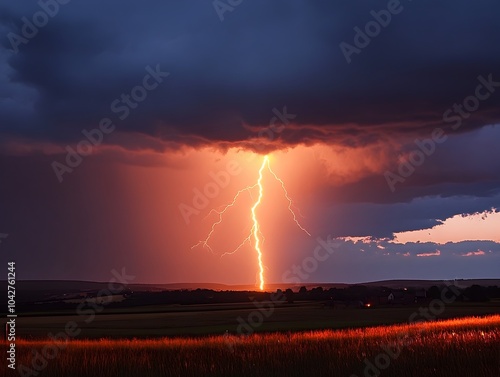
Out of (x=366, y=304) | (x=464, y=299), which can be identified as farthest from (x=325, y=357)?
(x=464, y=299)

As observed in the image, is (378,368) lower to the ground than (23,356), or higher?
lower

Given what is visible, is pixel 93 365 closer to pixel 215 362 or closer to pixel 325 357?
pixel 215 362

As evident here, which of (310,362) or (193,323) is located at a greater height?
(193,323)

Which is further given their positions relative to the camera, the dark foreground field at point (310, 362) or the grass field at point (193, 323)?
the grass field at point (193, 323)

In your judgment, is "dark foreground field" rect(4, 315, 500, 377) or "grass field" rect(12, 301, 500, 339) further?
"grass field" rect(12, 301, 500, 339)

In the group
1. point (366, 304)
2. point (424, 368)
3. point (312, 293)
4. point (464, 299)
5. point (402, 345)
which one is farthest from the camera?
point (312, 293)

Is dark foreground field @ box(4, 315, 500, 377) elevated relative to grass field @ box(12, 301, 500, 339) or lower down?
lower down

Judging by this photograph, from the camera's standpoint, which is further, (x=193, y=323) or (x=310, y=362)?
(x=193, y=323)

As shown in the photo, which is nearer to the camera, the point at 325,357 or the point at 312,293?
the point at 325,357

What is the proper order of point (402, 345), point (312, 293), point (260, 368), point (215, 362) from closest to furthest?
1. point (260, 368)
2. point (215, 362)
3. point (402, 345)
4. point (312, 293)

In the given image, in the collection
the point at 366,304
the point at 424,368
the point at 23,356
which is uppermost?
the point at 366,304

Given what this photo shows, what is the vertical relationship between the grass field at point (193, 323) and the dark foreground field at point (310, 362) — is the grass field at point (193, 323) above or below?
above

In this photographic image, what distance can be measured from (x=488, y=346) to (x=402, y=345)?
7.10 feet

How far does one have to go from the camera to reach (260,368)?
13828 mm
